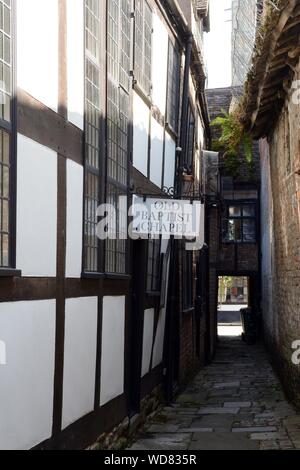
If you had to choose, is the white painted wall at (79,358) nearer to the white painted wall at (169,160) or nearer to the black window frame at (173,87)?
the white painted wall at (169,160)

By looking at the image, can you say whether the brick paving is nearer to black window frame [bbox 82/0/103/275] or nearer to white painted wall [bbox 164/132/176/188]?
black window frame [bbox 82/0/103/275]

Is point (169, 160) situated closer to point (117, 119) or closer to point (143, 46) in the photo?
point (143, 46)

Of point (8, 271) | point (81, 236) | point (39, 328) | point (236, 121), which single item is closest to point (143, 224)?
point (81, 236)

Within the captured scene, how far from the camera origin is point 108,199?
24.5ft

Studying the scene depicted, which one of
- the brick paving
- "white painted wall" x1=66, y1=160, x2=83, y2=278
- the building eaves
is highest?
the building eaves

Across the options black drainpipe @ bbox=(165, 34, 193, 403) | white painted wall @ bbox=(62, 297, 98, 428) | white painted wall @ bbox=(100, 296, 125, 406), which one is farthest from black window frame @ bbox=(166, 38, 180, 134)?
white painted wall @ bbox=(62, 297, 98, 428)

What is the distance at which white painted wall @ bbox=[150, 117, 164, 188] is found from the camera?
10.2 m

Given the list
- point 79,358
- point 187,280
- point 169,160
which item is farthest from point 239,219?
point 79,358

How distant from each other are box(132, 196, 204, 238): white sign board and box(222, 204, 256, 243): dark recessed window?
14676 mm

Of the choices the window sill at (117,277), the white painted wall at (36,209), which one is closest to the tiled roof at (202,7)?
the window sill at (117,277)

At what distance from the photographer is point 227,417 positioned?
35.0ft

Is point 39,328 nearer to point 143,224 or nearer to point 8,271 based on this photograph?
point 8,271

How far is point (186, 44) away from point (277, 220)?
3859 mm

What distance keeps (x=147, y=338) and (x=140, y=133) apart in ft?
9.57
